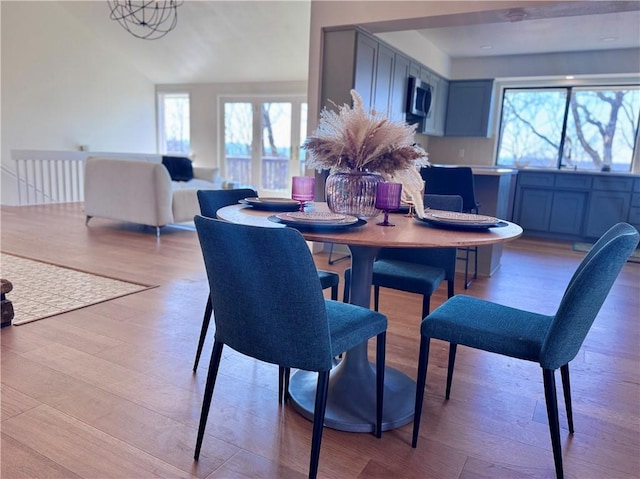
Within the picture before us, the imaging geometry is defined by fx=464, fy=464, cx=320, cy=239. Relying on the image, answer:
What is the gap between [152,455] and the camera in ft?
4.95

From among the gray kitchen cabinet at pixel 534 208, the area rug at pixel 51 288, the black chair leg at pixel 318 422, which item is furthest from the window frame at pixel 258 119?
the black chair leg at pixel 318 422

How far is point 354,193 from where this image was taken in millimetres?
1790

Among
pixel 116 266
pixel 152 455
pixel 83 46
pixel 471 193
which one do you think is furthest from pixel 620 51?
pixel 83 46

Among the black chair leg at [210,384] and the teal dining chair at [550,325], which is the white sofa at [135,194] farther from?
the teal dining chair at [550,325]

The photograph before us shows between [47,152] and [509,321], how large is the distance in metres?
7.56

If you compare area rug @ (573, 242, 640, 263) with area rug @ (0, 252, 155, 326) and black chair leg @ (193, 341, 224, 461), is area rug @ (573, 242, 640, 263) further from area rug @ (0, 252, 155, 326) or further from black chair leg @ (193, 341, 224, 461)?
black chair leg @ (193, 341, 224, 461)

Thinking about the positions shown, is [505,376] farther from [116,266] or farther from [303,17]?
[303,17]

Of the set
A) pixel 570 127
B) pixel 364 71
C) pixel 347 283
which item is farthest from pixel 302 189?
pixel 570 127

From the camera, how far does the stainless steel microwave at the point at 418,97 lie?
5312mm

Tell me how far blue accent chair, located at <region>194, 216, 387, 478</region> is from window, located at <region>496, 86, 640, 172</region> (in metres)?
6.16

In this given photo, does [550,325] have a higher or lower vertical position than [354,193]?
lower

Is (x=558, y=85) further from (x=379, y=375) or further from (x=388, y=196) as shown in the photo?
(x=379, y=375)

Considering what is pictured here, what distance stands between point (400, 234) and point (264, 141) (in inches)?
297

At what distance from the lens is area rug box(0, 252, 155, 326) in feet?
9.07
